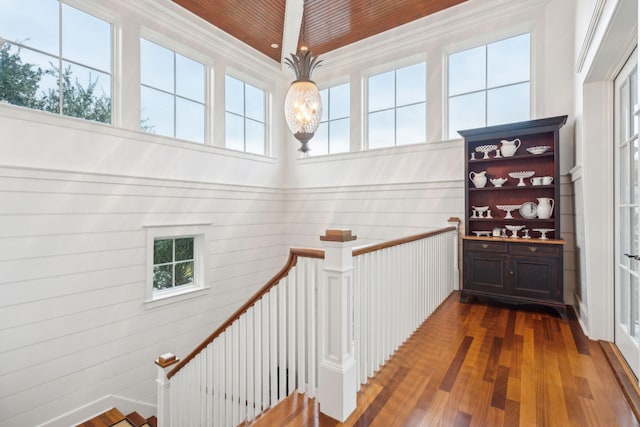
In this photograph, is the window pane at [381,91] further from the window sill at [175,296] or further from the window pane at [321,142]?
the window sill at [175,296]

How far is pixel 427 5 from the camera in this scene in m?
4.37

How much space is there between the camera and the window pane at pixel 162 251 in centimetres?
423

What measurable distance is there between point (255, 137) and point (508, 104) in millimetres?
3998

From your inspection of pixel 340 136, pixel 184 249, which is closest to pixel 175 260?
pixel 184 249

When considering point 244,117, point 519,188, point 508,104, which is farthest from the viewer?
point 244,117

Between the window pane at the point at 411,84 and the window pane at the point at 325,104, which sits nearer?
the window pane at the point at 411,84

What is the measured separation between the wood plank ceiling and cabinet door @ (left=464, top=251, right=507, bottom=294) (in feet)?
11.4

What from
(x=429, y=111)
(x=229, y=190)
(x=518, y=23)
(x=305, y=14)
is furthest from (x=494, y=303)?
(x=305, y=14)

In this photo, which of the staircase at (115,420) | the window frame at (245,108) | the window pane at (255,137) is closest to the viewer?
the staircase at (115,420)

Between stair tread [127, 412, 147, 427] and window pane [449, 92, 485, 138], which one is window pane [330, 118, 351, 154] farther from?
stair tread [127, 412, 147, 427]

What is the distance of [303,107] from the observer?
2.70m

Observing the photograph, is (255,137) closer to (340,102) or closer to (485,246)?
(340,102)

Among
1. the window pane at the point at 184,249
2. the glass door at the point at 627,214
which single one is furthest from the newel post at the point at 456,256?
the window pane at the point at 184,249

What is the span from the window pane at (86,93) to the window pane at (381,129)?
3.73 m
